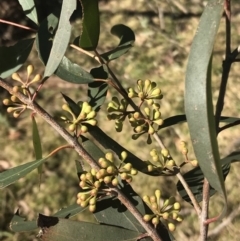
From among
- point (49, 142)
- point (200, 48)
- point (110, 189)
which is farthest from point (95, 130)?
point (49, 142)

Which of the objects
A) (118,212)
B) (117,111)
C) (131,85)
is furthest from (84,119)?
(131,85)

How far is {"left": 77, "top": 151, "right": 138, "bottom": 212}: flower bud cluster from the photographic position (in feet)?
1.95

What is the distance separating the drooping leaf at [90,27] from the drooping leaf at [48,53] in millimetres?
73

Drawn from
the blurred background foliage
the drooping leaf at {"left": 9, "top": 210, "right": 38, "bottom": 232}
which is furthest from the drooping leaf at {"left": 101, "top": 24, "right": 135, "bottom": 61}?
the blurred background foliage

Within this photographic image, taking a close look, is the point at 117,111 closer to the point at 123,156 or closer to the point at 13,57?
the point at 123,156

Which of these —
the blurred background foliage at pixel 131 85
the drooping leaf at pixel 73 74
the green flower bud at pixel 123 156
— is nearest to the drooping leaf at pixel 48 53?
the drooping leaf at pixel 73 74

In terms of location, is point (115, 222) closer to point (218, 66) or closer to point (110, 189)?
point (110, 189)

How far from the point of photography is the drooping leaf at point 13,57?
718mm

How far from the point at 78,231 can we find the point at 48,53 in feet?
0.80

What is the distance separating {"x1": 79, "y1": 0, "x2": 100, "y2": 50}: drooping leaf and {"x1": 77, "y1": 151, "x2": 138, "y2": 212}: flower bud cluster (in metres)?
0.14

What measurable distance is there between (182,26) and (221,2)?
8.36 feet

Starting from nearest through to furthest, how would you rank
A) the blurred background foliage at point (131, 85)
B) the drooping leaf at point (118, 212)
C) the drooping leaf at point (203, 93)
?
the drooping leaf at point (203, 93)
the drooping leaf at point (118, 212)
the blurred background foliage at point (131, 85)

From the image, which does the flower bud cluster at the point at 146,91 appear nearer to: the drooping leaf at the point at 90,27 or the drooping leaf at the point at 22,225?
the drooping leaf at the point at 90,27

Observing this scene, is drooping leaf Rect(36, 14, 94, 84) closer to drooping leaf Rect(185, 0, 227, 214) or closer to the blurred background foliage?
drooping leaf Rect(185, 0, 227, 214)
